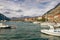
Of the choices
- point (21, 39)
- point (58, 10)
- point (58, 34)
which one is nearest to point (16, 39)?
point (21, 39)

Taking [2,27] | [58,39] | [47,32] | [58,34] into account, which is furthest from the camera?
[2,27]

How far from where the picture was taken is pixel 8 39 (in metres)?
7.84

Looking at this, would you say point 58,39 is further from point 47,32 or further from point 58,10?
point 58,10

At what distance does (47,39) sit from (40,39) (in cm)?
30

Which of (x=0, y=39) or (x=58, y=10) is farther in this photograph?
(x=58, y=10)

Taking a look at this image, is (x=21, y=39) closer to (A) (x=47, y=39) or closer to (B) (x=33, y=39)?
(B) (x=33, y=39)

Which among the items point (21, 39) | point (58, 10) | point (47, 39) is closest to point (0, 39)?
point (21, 39)

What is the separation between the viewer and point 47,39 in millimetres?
7816

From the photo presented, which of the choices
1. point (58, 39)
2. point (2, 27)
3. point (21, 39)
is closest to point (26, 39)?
point (21, 39)

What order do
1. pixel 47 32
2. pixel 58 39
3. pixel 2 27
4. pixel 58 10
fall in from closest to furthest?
pixel 58 39 < pixel 47 32 < pixel 2 27 < pixel 58 10

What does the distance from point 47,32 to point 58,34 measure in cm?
102

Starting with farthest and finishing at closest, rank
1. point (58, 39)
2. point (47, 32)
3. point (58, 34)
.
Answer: point (47, 32), point (58, 34), point (58, 39)

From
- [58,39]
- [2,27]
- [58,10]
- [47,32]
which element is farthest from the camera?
[58,10]

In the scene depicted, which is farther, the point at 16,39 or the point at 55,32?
the point at 55,32
